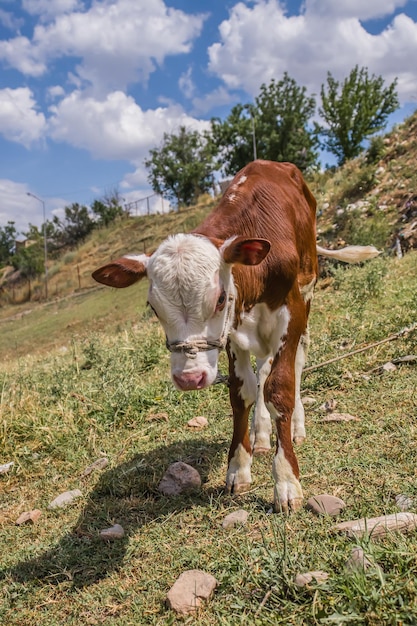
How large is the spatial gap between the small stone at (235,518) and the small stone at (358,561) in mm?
843

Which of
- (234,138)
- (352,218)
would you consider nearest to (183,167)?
(234,138)

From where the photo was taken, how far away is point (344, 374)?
4.75m

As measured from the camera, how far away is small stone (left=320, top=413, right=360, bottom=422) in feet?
12.6

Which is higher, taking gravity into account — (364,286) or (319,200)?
(319,200)

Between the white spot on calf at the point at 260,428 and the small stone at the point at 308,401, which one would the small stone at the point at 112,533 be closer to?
the white spot on calf at the point at 260,428

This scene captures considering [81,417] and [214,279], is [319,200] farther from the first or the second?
[214,279]

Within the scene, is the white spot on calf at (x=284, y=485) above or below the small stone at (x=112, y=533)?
above

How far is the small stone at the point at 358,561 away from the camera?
186 centimetres

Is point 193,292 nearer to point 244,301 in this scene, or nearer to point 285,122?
point 244,301

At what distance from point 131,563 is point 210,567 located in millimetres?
517

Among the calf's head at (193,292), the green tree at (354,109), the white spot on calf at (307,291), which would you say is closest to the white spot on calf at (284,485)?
the calf's head at (193,292)

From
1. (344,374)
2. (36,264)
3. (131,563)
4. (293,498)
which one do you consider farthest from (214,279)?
(36,264)

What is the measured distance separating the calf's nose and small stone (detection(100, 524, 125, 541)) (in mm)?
991

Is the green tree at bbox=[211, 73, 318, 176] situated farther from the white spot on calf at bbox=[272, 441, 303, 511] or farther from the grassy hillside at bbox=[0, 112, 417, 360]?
the white spot on calf at bbox=[272, 441, 303, 511]
